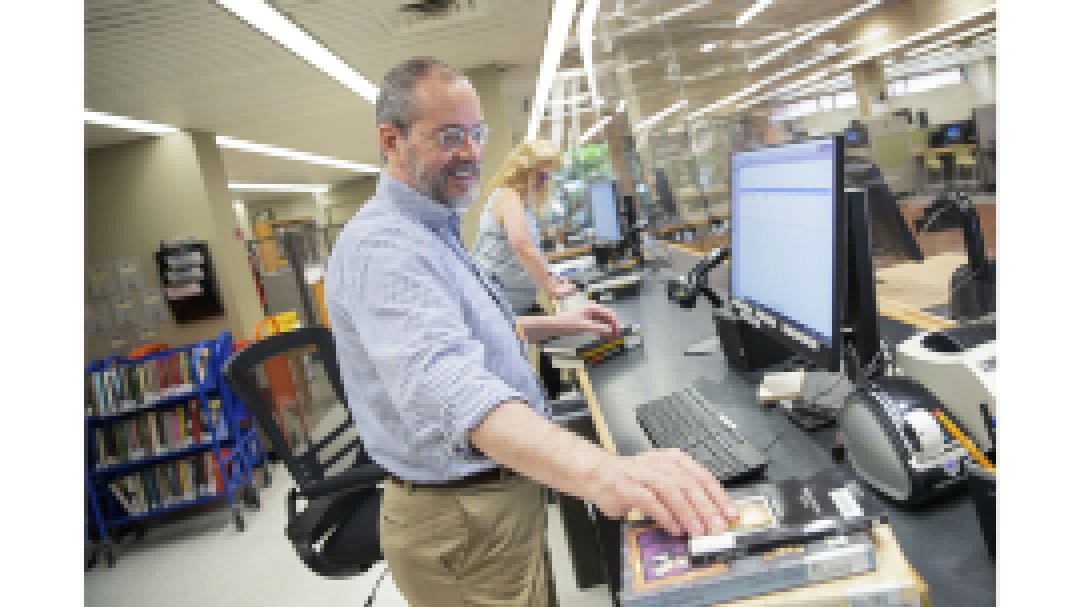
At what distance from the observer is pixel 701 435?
4.23ft

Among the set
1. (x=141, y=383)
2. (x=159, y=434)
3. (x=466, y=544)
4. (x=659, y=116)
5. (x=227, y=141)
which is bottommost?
(x=159, y=434)

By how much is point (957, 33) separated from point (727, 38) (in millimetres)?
1453

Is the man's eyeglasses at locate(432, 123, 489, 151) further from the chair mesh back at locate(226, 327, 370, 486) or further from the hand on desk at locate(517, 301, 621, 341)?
the chair mesh back at locate(226, 327, 370, 486)

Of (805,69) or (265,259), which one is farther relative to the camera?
(265,259)

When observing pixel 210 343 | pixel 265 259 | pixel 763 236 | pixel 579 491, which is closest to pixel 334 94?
pixel 265 259

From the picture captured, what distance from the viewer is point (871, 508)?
2.68 ft

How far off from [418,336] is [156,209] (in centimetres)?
724

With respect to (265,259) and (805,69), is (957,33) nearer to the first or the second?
(805,69)

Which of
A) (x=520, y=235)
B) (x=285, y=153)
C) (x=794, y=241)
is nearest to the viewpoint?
(x=794, y=241)

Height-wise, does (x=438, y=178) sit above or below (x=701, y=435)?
above

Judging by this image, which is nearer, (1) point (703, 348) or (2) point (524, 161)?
(1) point (703, 348)

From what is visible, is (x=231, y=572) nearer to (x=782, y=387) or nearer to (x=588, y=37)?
(x=782, y=387)

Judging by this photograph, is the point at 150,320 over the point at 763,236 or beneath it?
beneath

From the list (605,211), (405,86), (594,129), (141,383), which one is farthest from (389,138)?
(594,129)
